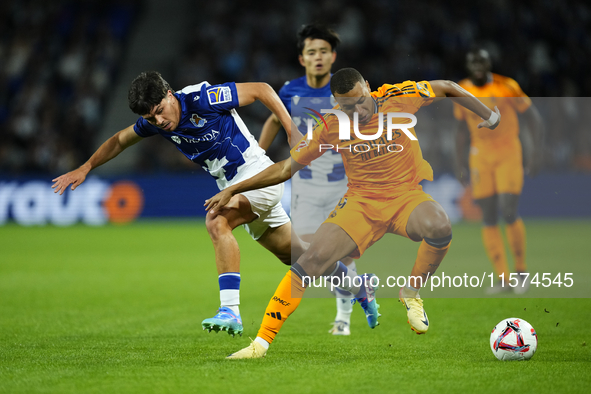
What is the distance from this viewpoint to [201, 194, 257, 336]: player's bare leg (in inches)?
174

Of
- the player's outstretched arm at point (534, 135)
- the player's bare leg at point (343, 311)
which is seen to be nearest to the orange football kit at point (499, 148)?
the player's outstretched arm at point (534, 135)

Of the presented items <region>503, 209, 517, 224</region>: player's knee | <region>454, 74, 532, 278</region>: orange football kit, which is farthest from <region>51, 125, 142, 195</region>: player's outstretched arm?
<region>503, 209, 517, 224</region>: player's knee

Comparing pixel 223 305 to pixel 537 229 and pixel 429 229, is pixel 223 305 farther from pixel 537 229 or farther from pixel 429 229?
pixel 537 229

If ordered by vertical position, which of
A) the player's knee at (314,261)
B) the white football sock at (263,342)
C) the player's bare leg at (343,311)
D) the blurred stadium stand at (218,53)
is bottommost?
the white football sock at (263,342)

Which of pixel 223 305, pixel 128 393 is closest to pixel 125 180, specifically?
pixel 223 305

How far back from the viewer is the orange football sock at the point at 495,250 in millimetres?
6941

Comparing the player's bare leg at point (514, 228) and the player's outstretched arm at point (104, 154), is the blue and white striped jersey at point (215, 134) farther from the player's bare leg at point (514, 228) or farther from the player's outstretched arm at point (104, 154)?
the player's bare leg at point (514, 228)

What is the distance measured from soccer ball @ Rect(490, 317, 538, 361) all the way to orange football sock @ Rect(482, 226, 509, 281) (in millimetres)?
2665

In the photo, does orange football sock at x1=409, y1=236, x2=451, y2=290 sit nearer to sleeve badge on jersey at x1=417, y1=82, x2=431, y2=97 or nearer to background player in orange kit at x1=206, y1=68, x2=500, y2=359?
background player in orange kit at x1=206, y1=68, x2=500, y2=359

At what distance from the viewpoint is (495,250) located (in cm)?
700

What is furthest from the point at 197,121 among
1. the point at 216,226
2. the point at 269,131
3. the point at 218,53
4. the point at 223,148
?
the point at 218,53

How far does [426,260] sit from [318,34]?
2331 millimetres

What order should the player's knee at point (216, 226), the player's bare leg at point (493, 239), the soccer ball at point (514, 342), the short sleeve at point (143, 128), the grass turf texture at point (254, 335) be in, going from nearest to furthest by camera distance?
the grass turf texture at point (254, 335), the soccer ball at point (514, 342), the player's knee at point (216, 226), the short sleeve at point (143, 128), the player's bare leg at point (493, 239)

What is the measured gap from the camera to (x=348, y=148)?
4.74 metres
